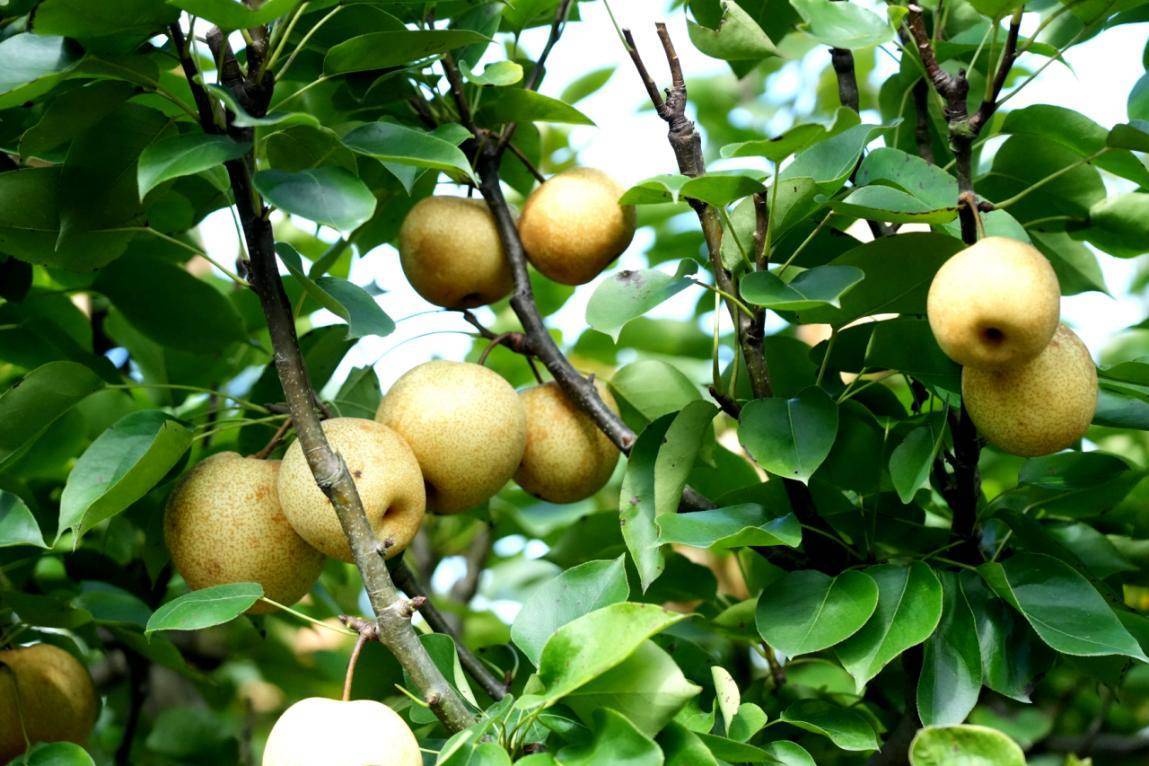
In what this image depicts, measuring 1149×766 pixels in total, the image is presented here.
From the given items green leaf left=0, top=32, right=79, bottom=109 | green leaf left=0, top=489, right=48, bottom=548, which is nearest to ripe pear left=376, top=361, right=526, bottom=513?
green leaf left=0, top=489, right=48, bottom=548

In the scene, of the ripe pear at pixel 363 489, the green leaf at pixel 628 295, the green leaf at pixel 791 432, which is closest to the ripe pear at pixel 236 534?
the ripe pear at pixel 363 489

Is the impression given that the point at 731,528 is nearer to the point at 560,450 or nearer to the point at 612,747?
the point at 612,747

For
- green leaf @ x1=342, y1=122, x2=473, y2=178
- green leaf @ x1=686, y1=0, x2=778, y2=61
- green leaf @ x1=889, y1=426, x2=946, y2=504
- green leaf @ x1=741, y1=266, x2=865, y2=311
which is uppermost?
green leaf @ x1=686, y1=0, x2=778, y2=61

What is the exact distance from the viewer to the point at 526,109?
162 cm

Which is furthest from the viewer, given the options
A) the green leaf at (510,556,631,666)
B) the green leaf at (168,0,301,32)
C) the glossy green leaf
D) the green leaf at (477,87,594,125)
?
the green leaf at (477,87,594,125)

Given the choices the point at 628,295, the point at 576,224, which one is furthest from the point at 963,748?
the point at 576,224

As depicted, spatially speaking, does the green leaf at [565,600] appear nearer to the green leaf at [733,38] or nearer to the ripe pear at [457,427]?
the ripe pear at [457,427]

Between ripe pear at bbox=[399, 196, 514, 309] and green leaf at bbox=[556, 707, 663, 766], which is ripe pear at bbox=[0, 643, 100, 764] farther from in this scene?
green leaf at bbox=[556, 707, 663, 766]

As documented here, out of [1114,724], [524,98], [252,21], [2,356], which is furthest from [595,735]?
[1114,724]

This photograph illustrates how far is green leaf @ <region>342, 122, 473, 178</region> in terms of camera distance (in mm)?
1207

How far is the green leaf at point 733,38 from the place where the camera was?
1313mm

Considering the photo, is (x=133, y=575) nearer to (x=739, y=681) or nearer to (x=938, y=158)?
(x=739, y=681)

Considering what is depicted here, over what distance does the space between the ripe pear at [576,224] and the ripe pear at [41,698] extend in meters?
0.86

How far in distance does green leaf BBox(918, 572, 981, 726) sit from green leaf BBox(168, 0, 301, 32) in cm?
92
